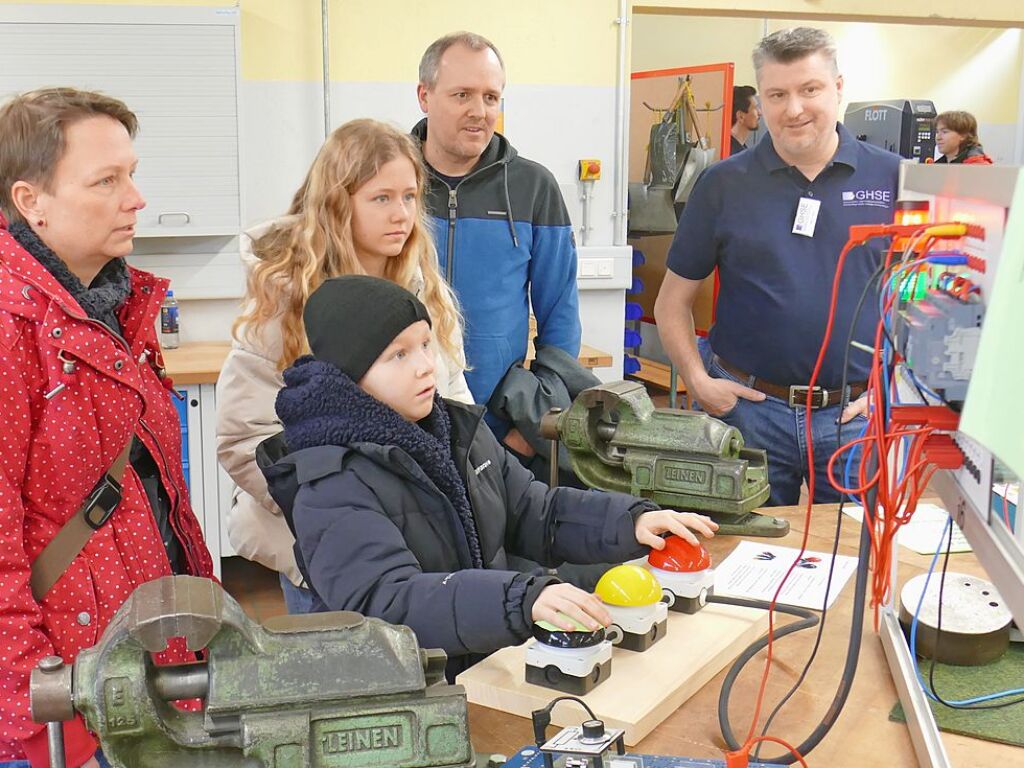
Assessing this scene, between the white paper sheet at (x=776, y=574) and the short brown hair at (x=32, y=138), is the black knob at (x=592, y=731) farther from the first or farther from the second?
the short brown hair at (x=32, y=138)

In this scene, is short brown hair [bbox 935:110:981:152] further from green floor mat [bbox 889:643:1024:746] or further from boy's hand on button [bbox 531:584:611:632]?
boy's hand on button [bbox 531:584:611:632]

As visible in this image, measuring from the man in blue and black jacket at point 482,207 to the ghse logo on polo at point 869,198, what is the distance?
2.42 feet

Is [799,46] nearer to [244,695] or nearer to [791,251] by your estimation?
[791,251]

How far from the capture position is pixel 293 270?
2012 mm

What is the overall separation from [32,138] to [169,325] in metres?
2.73

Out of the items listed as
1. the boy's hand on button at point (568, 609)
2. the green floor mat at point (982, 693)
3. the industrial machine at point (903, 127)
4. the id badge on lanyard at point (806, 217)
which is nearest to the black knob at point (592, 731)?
the boy's hand on button at point (568, 609)

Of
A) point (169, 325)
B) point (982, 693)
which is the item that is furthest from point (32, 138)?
point (169, 325)

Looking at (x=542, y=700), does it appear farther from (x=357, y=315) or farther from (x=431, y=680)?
(x=357, y=315)

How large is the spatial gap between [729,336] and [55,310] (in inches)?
68.3

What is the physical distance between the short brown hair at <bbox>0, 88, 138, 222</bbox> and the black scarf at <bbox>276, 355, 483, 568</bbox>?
1.58 feet

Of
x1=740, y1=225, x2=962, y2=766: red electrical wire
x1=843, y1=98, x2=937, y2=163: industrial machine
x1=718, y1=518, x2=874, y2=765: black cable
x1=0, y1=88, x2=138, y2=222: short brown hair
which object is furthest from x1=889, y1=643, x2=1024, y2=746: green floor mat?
x1=843, y1=98, x2=937, y2=163: industrial machine

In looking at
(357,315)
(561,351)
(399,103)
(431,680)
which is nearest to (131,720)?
(431,680)

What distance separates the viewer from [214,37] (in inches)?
158

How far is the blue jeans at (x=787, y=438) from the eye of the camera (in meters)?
2.56
